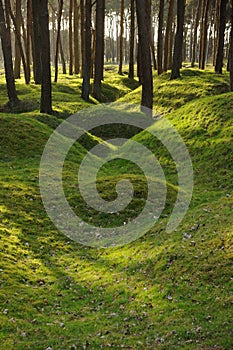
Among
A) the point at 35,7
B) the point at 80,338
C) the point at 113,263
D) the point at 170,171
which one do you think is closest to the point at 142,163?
the point at 170,171

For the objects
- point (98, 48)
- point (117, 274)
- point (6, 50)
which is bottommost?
point (117, 274)

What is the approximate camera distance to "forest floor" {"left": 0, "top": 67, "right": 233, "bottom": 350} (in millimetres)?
7551

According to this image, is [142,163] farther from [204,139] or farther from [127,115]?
[127,115]

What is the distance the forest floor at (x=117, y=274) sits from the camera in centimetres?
755

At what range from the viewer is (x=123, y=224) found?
535 inches

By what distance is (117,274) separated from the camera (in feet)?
34.4

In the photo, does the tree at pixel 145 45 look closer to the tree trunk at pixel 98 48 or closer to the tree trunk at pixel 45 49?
the tree trunk at pixel 45 49

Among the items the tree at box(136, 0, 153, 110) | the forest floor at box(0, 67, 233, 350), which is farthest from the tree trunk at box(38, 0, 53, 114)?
the forest floor at box(0, 67, 233, 350)

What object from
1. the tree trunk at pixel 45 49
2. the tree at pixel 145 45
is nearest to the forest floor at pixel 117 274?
the tree trunk at pixel 45 49

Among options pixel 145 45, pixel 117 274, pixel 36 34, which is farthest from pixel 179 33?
pixel 117 274

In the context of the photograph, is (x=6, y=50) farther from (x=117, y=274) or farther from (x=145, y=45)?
(x=117, y=274)

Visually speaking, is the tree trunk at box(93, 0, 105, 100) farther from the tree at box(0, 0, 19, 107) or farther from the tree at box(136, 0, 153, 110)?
the tree at box(0, 0, 19, 107)

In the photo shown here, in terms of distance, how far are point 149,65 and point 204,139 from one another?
24.3 feet

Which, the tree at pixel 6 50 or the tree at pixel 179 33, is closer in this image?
the tree at pixel 6 50
